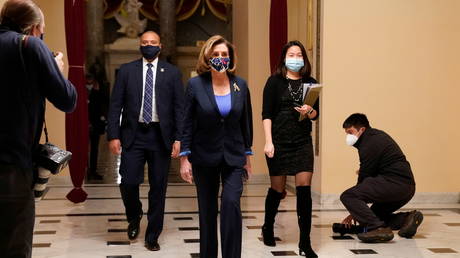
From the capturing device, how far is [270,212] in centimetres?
527

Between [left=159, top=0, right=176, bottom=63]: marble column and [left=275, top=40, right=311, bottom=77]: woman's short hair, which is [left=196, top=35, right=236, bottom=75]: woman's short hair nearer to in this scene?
[left=275, top=40, right=311, bottom=77]: woman's short hair

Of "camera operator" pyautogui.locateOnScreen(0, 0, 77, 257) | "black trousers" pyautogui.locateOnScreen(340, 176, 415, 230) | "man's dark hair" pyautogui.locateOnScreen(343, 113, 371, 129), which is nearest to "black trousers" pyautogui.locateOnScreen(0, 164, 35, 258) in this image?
"camera operator" pyautogui.locateOnScreen(0, 0, 77, 257)

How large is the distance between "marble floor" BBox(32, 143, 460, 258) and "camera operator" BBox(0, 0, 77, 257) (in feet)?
8.27

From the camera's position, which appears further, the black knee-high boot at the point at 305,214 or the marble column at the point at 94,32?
the marble column at the point at 94,32

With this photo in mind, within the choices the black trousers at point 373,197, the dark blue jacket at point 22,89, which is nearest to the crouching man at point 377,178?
the black trousers at point 373,197

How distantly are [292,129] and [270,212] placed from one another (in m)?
0.72

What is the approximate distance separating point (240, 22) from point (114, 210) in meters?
4.04

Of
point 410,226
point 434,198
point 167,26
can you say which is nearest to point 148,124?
point 410,226

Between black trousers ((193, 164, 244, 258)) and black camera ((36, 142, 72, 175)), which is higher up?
black camera ((36, 142, 72, 175))

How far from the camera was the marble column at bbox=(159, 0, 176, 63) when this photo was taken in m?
19.1

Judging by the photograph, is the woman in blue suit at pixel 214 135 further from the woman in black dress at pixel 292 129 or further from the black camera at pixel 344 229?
the black camera at pixel 344 229

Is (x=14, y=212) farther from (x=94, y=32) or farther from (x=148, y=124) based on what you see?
(x=94, y=32)

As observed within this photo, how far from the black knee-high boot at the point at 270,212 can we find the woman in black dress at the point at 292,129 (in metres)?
0.09

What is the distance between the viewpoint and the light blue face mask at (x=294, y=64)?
496cm
